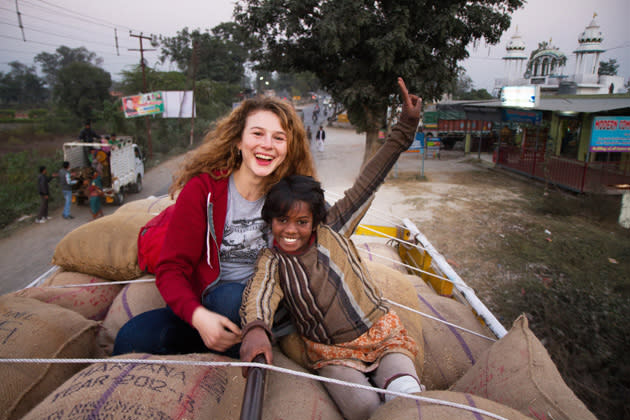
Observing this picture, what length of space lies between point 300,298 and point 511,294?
4214mm

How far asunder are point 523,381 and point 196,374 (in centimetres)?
114

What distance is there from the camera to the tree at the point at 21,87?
56.2 metres

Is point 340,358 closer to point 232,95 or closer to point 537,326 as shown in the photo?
point 537,326

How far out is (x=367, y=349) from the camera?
1475 mm

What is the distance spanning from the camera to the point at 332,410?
140 centimetres

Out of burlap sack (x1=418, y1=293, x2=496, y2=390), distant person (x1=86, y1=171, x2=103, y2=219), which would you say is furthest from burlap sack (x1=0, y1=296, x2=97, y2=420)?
distant person (x1=86, y1=171, x2=103, y2=219)

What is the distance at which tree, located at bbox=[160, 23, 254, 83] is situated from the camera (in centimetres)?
4391

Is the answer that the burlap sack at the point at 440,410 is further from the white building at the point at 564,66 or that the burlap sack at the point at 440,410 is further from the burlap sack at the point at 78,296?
the white building at the point at 564,66

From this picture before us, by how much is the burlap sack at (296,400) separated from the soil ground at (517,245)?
225cm

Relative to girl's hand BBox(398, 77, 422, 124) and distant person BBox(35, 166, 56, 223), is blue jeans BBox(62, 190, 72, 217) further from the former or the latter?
girl's hand BBox(398, 77, 422, 124)

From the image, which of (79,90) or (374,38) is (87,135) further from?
(79,90)

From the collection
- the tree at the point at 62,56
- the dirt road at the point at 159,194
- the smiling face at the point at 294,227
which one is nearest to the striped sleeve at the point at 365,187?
the smiling face at the point at 294,227

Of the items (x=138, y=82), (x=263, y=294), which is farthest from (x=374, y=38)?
(x=138, y=82)

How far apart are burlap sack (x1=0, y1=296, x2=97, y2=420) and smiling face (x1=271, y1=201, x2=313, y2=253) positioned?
989 mm
